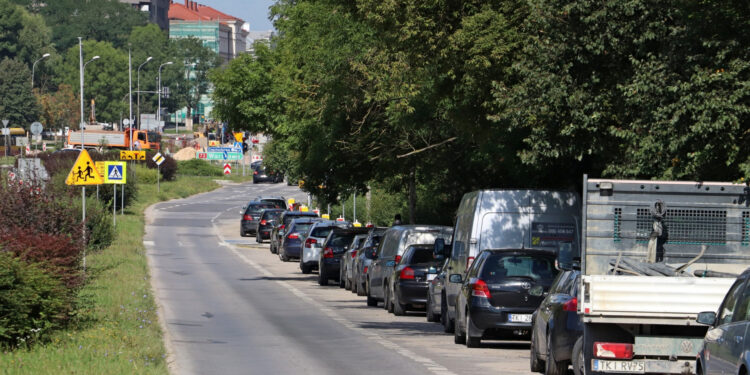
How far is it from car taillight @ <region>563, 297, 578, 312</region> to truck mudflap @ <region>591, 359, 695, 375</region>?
135 cm

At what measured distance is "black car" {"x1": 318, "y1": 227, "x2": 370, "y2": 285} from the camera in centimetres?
3612

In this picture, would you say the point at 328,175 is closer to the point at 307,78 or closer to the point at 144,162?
the point at 307,78

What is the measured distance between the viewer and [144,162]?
106 m

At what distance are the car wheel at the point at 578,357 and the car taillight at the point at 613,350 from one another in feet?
1.71

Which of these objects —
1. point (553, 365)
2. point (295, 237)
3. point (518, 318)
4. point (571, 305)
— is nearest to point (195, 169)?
point (295, 237)

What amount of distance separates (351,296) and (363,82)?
5313 millimetres

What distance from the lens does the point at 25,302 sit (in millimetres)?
15891

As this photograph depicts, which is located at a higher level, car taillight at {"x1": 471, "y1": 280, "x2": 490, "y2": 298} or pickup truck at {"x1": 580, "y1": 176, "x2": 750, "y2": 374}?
pickup truck at {"x1": 580, "y1": 176, "x2": 750, "y2": 374}

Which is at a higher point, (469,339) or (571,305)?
(571,305)

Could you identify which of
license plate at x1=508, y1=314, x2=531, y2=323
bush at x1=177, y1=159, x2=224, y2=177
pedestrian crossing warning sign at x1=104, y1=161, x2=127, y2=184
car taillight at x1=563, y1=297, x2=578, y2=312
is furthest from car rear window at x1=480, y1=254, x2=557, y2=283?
bush at x1=177, y1=159, x2=224, y2=177

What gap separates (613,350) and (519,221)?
26.2 feet

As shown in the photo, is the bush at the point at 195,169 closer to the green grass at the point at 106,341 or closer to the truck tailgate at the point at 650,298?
the green grass at the point at 106,341

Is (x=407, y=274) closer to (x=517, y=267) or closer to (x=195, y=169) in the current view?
(x=517, y=267)

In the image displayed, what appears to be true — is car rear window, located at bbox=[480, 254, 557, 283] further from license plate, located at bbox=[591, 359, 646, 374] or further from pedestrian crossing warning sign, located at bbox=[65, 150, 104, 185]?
pedestrian crossing warning sign, located at bbox=[65, 150, 104, 185]
